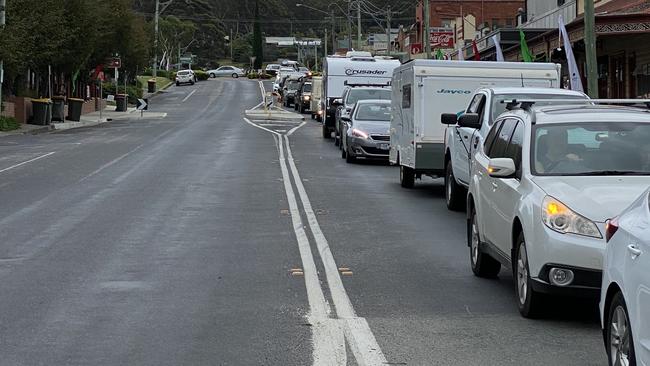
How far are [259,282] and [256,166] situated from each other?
1450cm

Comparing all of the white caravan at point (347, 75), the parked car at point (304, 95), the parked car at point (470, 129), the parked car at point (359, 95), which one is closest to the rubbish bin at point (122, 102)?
the parked car at point (304, 95)

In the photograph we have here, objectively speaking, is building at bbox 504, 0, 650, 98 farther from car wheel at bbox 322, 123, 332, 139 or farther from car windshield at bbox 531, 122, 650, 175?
car windshield at bbox 531, 122, 650, 175

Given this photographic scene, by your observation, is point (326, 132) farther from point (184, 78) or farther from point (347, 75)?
point (184, 78)

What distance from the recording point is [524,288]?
27.6ft

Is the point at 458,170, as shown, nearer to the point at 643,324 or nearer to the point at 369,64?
the point at 643,324

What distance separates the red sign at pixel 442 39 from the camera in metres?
56.8

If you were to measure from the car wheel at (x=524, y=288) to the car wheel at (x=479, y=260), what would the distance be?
1.43 metres

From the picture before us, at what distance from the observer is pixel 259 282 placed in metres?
10.0

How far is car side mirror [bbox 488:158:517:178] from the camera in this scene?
8695 mm

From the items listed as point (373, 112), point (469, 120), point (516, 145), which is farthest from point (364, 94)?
point (516, 145)

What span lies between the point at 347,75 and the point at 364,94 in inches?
266

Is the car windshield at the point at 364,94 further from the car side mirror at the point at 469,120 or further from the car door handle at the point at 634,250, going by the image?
the car door handle at the point at 634,250

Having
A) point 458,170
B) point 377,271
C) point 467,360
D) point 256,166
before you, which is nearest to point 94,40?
point 256,166

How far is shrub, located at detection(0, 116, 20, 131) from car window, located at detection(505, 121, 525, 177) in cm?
3607
